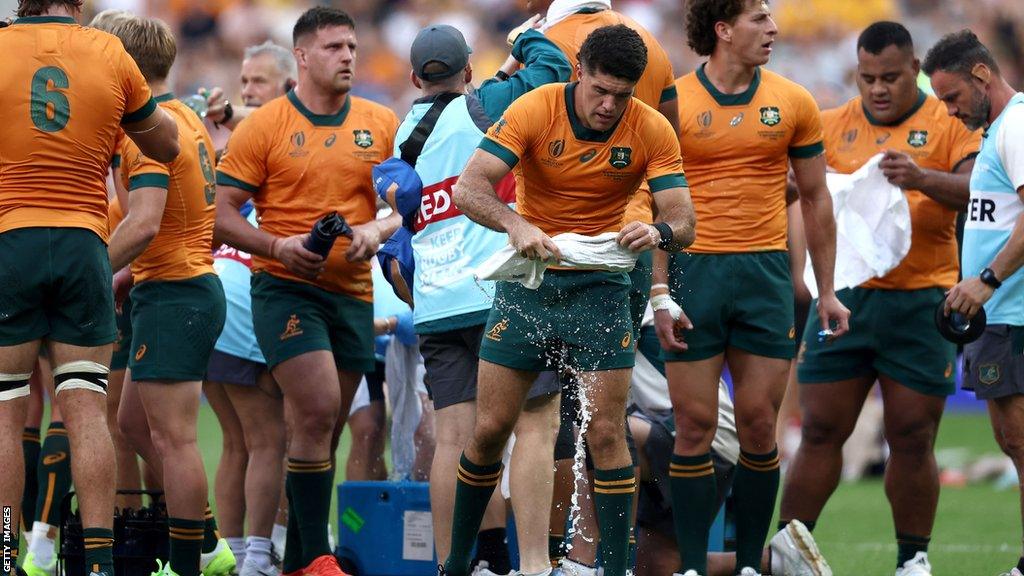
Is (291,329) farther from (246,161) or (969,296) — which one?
(969,296)

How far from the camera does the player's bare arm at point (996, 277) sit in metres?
6.70

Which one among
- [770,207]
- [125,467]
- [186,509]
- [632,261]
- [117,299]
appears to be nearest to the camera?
[632,261]

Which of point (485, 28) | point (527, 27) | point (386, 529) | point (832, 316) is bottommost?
point (386, 529)

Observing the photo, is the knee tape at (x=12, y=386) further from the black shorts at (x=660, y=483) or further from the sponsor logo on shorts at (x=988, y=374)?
the sponsor logo on shorts at (x=988, y=374)

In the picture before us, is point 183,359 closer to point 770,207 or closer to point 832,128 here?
point 770,207

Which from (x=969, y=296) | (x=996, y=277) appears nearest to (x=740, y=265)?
(x=969, y=296)

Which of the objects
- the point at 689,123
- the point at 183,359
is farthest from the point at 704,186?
the point at 183,359

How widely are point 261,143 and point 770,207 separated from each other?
2548 millimetres

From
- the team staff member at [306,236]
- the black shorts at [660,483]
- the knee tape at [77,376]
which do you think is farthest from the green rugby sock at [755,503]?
the knee tape at [77,376]

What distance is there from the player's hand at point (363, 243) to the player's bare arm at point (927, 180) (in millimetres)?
2661

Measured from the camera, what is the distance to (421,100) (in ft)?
22.1

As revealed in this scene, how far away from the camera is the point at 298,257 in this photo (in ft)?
22.7

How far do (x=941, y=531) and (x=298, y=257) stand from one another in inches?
219

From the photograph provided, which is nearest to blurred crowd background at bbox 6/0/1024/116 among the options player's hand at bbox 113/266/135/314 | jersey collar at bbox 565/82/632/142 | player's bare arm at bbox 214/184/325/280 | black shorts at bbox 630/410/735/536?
player's hand at bbox 113/266/135/314
